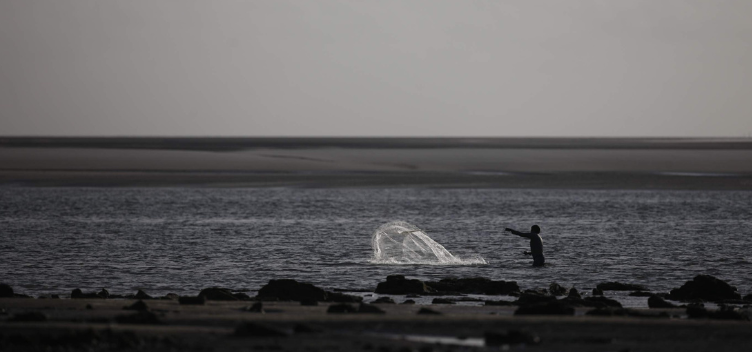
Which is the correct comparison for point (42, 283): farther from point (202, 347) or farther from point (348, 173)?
point (348, 173)

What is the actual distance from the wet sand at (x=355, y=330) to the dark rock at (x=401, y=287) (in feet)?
17.9

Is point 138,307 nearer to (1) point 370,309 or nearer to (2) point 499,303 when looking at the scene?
(1) point 370,309

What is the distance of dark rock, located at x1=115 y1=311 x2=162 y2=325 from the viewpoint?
62.1ft

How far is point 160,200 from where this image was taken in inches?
2776

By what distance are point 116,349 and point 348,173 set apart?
8582 cm

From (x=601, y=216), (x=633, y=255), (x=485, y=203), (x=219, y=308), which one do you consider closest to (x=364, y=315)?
(x=219, y=308)

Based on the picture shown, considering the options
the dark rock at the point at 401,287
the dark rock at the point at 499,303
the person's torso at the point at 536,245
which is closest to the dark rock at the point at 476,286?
the dark rock at the point at 401,287

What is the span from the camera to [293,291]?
24703 mm

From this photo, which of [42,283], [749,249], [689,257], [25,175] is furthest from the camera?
[25,175]

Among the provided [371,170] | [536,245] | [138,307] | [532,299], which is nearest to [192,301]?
[138,307]

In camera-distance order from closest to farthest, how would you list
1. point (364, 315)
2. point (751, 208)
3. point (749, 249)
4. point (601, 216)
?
point (364, 315) → point (749, 249) → point (601, 216) → point (751, 208)

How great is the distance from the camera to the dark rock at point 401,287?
2733 cm

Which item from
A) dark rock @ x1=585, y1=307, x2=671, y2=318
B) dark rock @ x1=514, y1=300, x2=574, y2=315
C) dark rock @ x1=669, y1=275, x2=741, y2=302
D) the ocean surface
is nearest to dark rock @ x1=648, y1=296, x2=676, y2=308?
dark rock @ x1=585, y1=307, x2=671, y2=318

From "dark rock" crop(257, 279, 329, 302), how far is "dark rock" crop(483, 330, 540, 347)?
7188 millimetres
